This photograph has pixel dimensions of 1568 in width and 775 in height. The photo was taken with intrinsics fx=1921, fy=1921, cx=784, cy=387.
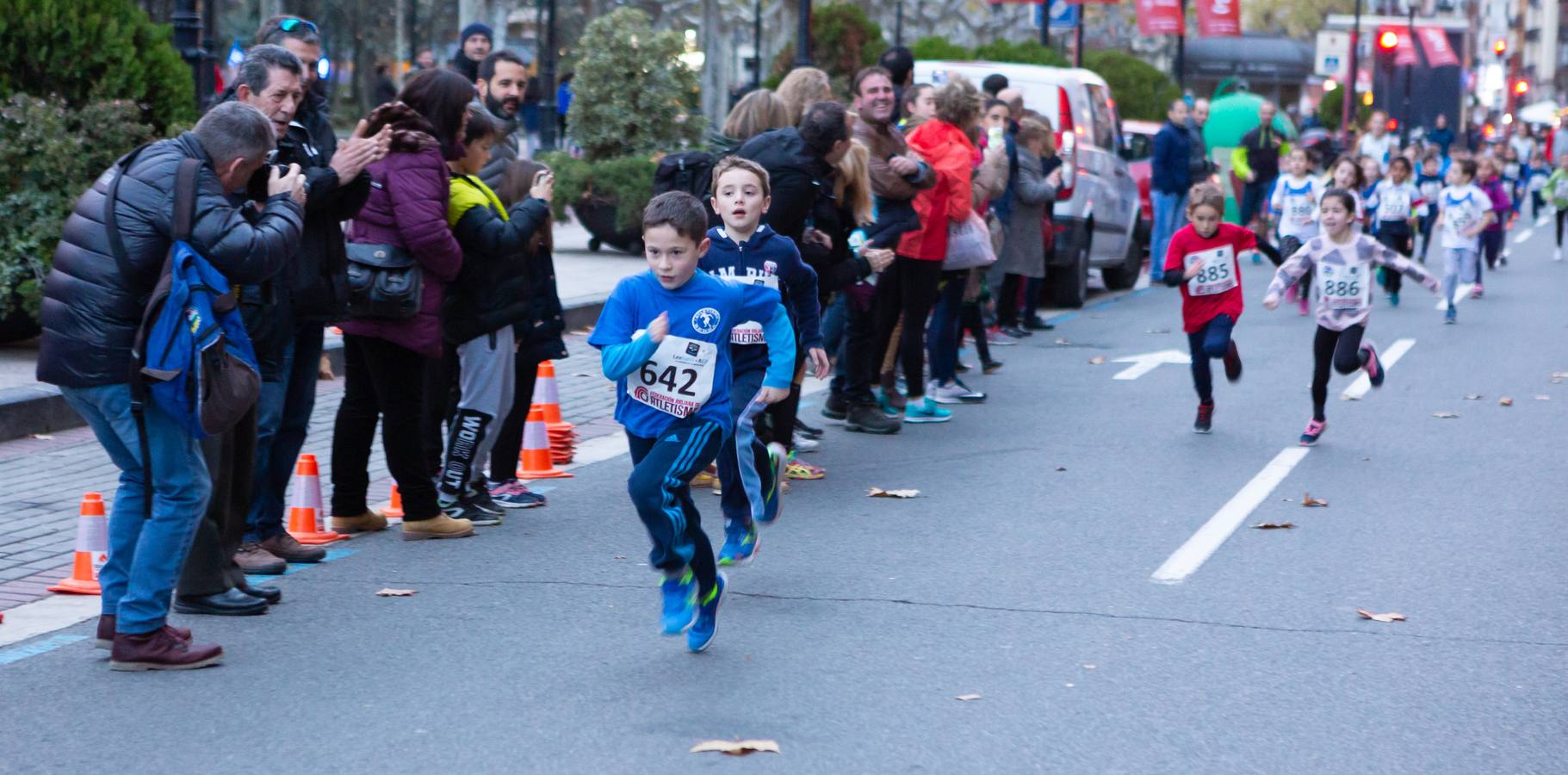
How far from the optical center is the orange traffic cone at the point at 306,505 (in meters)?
7.37

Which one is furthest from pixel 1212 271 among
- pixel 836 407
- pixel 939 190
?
pixel 836 407

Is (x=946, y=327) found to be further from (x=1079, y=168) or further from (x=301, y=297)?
(x=1079, y=168)

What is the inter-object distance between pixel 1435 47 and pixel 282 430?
199ft

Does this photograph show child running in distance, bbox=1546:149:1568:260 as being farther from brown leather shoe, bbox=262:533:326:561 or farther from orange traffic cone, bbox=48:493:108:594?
orange traffic cone, bbox=48:493:108:594

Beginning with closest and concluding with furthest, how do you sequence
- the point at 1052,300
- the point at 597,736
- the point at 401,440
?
the point at 597,736 < the point at 401,440 < the point at 1052,300

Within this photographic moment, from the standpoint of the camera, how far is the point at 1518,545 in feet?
24.7

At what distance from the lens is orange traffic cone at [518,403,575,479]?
29.4 ft

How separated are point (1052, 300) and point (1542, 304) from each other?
17.2 ft

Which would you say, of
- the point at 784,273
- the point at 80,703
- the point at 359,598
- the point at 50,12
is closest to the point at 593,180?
the point at 50,12

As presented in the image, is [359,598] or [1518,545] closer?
[359,598]

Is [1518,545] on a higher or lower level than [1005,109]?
lower

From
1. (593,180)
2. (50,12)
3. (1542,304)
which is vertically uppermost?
(50,12)

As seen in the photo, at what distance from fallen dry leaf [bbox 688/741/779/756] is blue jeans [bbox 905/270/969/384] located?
606 cm

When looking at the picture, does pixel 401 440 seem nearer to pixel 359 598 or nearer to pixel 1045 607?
pixel 359 598
